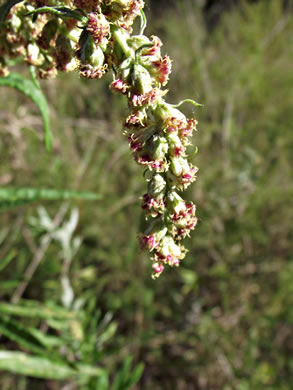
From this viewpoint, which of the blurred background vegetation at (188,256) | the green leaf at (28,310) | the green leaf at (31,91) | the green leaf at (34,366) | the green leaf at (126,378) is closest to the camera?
the green leaf at (31,91)

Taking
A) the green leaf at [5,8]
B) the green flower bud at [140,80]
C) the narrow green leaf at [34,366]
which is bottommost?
the narrow green leaf at [34,366]

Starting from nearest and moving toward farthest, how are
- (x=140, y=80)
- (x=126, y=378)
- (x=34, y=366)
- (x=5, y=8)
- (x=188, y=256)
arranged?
(x=140, y=80) < (x=5, y=8) < (x=34, y=366) < (x=126, y=378) < (x=188, y=256)

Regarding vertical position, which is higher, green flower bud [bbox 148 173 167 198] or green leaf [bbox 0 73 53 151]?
green leaf [bbox 0 73 53 151]

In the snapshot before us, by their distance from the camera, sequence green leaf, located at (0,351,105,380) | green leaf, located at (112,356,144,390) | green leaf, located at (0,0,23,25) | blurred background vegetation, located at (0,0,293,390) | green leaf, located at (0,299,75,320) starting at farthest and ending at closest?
blurred background vegetation, located at (0,0,293,390) → green leaf, located at (112,356,144,390) → green leaf, located at (0,299,75,320) → green leaf, located at (0,351,105,380) → green leaf, located at (0,0,23,25)

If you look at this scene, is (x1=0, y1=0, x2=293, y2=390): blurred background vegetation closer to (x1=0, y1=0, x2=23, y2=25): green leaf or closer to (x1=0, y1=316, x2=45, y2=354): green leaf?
(x1=0, y1=316, x2=45, y2=354): green leaf

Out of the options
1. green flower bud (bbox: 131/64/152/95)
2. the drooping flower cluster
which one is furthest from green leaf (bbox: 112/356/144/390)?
green flower bud (bbox: 131/64/152/95)

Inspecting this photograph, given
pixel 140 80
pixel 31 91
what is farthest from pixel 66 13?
pixel 31 91

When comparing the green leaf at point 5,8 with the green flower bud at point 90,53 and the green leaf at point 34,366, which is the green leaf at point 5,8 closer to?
the green flower bud at point 90,53

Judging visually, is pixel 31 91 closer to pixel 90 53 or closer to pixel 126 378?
pixel 90 53

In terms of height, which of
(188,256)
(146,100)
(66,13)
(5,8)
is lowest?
(146,100)

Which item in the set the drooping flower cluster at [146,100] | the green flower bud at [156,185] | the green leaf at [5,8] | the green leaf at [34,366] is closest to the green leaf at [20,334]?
the green leaf at [34,366]
